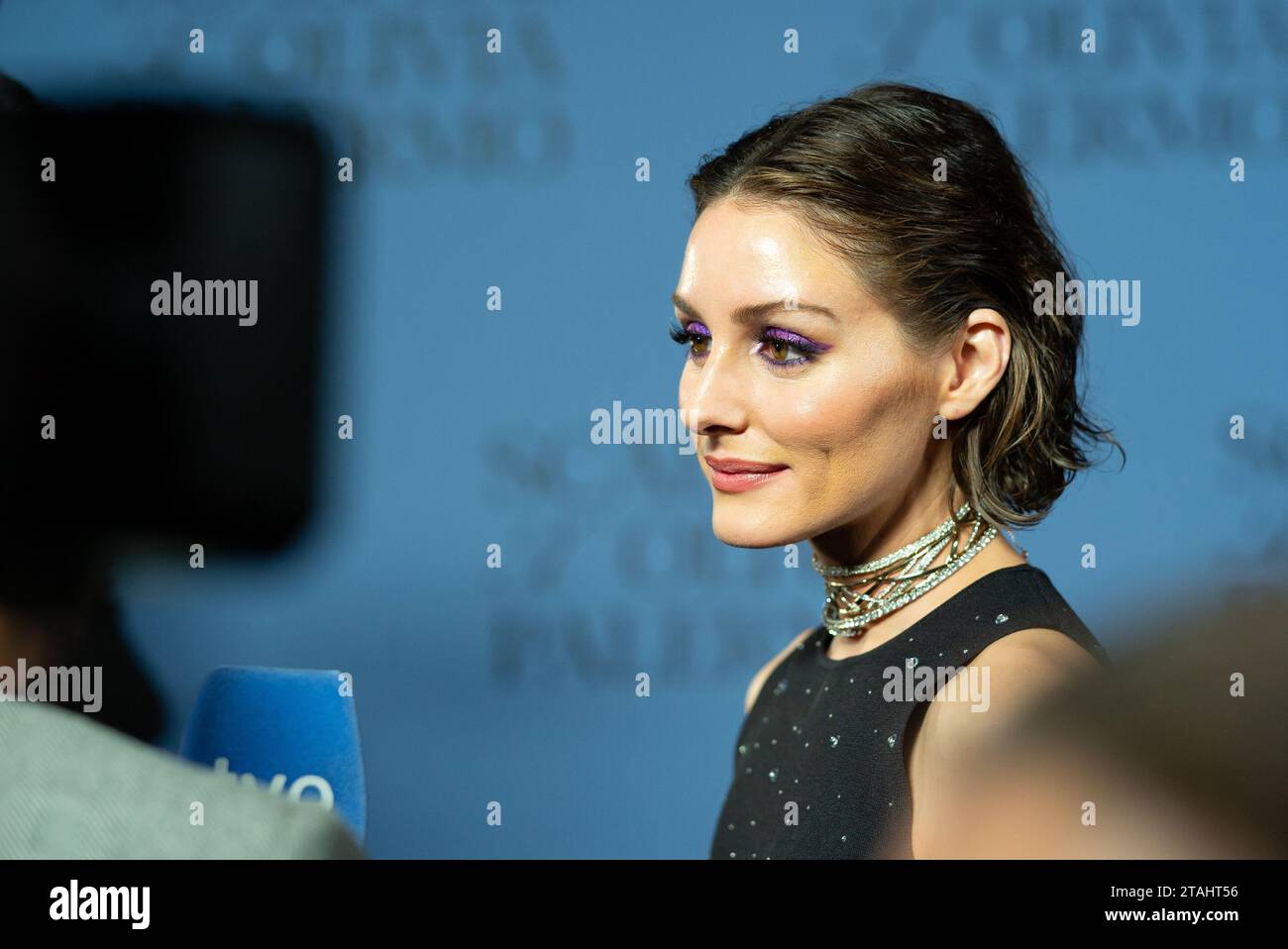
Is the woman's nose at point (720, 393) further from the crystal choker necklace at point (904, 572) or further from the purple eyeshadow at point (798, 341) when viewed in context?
the crystal choker necklace at point (904, 572)

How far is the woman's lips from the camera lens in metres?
1.21

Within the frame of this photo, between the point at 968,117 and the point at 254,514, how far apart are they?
1160mm

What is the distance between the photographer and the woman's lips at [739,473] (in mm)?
1207

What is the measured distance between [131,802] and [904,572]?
34.8 inches

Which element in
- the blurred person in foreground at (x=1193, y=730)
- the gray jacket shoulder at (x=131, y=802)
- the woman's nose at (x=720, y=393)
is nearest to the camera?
the blurred person in foreground at (x=1193, y=730)

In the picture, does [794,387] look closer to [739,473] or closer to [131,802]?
[739,473]

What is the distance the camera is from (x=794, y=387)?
1.18 meters

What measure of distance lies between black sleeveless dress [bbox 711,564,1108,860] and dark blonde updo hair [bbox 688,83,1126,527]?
0.12 meters

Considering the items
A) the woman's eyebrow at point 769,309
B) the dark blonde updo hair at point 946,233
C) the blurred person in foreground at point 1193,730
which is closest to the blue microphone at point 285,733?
the woman's eyebrow at point 769,309

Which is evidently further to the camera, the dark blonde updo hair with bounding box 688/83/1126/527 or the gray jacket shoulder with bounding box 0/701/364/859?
the dark blonde updo hair with bounding box 688/83/1126/527

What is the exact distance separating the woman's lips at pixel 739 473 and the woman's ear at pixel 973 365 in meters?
0.17

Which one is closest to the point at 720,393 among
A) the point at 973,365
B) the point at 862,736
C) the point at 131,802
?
the point at 973,365

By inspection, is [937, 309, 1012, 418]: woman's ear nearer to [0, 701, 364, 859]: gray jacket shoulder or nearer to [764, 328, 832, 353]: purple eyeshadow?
Result: [764, 328, 832, 353]: purple eyeshadow

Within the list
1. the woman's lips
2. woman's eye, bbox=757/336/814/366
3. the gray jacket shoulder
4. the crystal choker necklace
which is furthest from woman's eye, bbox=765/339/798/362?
the gray jacket shoulder
